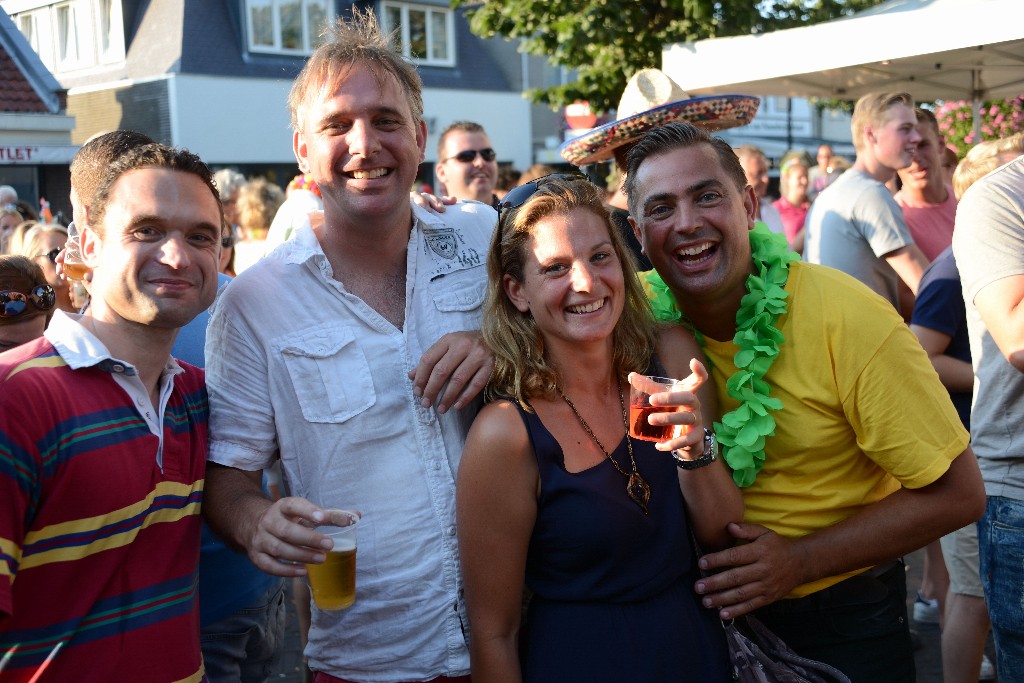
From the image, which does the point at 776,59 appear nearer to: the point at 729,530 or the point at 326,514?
the point at 729,530

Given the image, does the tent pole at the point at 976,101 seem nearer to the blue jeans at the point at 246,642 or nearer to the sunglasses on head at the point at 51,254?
the sunglasses on head at the point at 51,254

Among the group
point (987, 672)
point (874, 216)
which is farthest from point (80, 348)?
point (874, 216)

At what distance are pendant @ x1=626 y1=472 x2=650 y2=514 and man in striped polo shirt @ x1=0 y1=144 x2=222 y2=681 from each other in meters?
1.04

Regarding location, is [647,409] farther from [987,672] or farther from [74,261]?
[987,672]

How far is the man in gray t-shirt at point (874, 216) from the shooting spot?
5.08 meters

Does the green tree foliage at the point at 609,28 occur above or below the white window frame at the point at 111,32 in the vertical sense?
below

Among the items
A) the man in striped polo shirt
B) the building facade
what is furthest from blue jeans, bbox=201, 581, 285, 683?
the building facade

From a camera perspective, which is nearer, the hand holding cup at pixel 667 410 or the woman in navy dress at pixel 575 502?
the hand holding cup at pixel 667 410

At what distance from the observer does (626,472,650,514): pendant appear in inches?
90.7

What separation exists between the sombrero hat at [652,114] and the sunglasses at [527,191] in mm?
1228

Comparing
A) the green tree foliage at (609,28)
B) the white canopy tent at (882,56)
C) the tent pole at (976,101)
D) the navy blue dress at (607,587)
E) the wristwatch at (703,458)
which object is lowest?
the navy blue dress at (607,587)

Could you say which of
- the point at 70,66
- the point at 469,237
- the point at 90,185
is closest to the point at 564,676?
the point at 469,237

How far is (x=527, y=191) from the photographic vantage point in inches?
105

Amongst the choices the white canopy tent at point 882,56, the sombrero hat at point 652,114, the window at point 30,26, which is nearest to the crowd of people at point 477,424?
the sombrero hat at point 652,114
